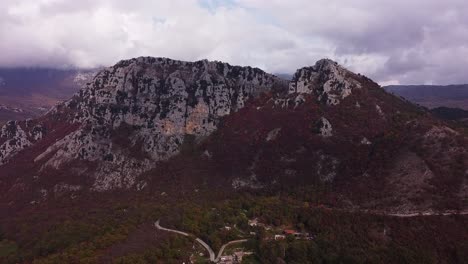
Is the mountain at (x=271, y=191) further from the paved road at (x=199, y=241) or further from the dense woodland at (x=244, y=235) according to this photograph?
the paved road at (x=199, y=241)

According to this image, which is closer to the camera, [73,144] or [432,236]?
[432,236]

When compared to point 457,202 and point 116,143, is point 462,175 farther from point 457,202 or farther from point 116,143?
point 116,143

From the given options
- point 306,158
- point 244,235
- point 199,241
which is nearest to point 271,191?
point 306,158

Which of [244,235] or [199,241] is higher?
[244,235]

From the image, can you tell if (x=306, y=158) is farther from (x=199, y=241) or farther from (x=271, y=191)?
(x=199, y=241)

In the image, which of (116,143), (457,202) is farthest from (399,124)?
(116,143)

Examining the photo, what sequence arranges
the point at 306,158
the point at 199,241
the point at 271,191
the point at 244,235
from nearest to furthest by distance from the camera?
the point at 199,241 → the point at 244,235 → the point at 271,191 → the point at 306,158

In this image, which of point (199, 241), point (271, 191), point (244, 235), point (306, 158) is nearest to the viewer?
point (199, 241)

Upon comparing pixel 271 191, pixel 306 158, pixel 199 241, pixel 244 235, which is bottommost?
pixel 199 241

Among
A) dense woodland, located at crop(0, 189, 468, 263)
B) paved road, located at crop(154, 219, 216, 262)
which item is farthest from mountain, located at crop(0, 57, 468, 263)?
paved road, located at crop(154, 219, 216, 262)

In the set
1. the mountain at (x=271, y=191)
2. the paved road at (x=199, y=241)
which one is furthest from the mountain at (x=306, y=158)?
the paved road at (x=199, y=241)

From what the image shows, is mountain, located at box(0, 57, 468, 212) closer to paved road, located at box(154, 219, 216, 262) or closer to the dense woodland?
the dense woodland
